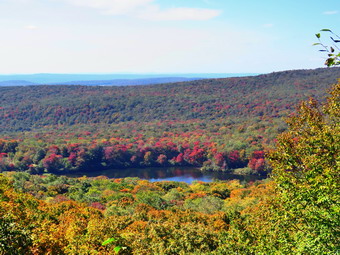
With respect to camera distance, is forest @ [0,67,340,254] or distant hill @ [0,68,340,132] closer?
forest @ [0,67,340,254]

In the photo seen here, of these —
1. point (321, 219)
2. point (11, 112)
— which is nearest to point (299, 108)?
point (321, 219)

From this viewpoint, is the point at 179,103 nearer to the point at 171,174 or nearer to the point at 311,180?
the point at 171,174

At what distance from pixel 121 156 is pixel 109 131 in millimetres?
35121

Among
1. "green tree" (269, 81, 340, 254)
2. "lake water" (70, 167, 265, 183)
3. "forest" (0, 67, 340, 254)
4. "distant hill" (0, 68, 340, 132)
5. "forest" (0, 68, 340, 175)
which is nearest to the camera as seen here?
"green tree" (269, 81, 340, 254)

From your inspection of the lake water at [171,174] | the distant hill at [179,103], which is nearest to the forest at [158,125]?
the distant hill at [179,103]

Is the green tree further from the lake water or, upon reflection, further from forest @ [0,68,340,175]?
forest @ [0,68,340,175]

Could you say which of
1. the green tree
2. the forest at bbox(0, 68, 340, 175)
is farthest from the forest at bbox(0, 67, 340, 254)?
the forest at bbox(0, 68, 340, 175)

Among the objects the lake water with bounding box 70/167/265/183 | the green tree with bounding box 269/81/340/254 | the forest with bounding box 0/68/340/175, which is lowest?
the lake water with bounding box 70/167/265/183

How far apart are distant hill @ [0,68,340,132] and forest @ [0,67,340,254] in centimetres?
67

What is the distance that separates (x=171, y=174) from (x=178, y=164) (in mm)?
12434

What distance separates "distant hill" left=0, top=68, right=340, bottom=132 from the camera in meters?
157

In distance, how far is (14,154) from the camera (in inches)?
4065

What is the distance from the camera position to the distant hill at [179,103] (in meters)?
157

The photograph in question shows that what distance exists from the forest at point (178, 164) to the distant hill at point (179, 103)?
67cm
